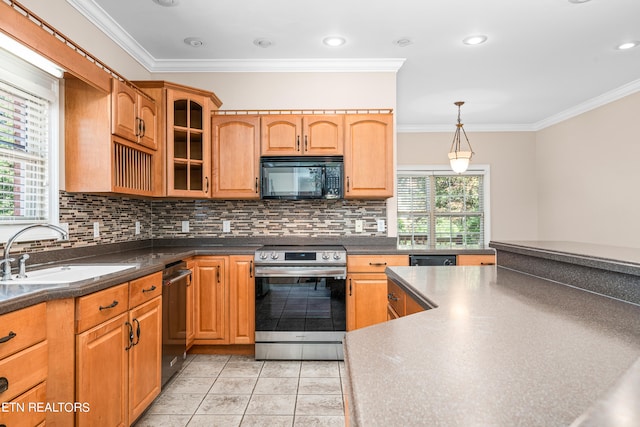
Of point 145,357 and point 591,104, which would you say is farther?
point 591,104

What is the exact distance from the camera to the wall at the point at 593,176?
13.4 feet

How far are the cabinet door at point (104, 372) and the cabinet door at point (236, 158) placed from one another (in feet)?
5.15

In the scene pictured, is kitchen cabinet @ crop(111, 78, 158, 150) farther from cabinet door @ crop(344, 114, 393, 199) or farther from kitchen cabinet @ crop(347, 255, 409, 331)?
kitchen cabinet @ crop(347, 255, 409, 331)

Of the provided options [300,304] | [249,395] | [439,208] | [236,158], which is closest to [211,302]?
[300,304]

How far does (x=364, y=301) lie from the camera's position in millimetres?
2982

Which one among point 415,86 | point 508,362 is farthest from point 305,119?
point 508,362

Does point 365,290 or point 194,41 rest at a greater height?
point 194,41

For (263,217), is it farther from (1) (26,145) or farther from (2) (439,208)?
(2) (439,208)

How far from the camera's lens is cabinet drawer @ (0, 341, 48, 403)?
117cm

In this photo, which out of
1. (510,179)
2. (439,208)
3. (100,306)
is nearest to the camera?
(100,306)

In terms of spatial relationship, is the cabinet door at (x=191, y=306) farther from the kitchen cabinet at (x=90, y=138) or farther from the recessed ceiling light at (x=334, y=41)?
the recessed ceiling light at (x=334, y=41)

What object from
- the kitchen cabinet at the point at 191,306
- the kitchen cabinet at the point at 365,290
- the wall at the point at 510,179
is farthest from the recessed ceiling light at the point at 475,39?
the kitchen cabinet at the point at 191,306

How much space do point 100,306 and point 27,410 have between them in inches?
18.1

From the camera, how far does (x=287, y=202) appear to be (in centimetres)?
355
